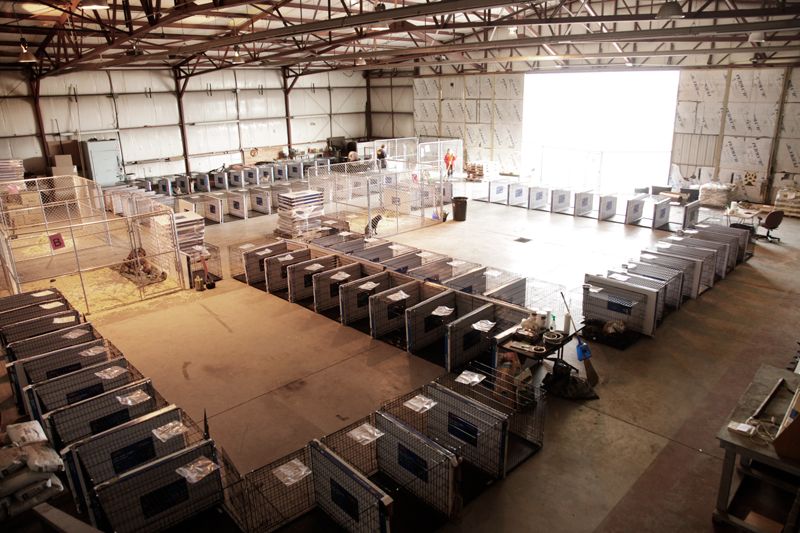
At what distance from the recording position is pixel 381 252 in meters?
13.2

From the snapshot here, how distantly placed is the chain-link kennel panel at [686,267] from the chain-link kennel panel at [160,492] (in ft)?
33.8

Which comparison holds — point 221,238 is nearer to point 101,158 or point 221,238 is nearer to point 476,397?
point 101,158

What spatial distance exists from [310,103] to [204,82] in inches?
266

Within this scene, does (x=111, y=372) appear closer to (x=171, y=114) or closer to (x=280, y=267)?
(x=280, y=267)

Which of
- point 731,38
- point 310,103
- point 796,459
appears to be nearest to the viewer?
point 796,459

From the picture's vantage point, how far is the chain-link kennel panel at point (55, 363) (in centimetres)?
775

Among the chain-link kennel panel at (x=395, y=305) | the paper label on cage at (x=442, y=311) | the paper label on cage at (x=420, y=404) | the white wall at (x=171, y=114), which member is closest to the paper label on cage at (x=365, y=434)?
the paper label on cage at (x=420, y=404)

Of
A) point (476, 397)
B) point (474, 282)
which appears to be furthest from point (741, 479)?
point (474, 282)

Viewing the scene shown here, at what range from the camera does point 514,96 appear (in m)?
28.4

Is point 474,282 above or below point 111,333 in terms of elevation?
above

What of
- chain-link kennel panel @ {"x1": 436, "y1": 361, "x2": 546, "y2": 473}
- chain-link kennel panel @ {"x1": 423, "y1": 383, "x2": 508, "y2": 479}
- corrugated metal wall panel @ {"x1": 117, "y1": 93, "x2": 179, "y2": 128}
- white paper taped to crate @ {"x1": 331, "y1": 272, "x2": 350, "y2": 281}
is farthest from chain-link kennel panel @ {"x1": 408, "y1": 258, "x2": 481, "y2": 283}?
corrugated metal wall panel @ {"x1": 117, "y1": 93, "x2": 179, "y2": 128}

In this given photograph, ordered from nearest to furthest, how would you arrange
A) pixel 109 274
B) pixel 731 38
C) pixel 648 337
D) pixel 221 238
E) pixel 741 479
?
pixel 741 479 → pixel 648 337 → pixel 109 274 → pixel 731 38 → pixel 221 238

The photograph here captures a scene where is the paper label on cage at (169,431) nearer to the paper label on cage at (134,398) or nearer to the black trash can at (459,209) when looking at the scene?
the paper label on cage at (134,398)

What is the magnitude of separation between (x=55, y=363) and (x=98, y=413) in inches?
64.0
